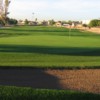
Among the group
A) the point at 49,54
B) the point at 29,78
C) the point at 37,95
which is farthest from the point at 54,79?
the point at 49,54

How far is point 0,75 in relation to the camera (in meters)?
19.7

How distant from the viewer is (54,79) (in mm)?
18766

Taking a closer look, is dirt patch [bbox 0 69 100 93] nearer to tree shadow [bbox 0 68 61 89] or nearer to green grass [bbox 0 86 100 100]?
tree shadow [bbox 0 68 61 89]

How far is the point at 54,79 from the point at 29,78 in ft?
3.79

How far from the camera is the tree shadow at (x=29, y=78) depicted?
1685cm

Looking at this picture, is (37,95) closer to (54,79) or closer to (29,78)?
(54,79)

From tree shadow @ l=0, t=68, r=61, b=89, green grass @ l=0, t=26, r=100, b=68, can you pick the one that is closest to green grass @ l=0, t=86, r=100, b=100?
tree shadow @ l=0, t=68, r=61, b=89

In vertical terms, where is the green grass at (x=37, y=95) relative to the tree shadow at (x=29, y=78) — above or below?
above

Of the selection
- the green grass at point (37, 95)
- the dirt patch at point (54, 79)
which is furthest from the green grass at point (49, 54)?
the green grass at point (37, 95)

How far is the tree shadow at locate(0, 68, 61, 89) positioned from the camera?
664 inches

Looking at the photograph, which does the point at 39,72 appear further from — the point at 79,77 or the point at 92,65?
the point at 92,65

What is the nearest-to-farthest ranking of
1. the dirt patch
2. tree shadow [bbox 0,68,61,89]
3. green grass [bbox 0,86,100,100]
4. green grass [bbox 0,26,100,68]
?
green grass [bbox 0,86,100,100]
the dirt patch
tree shadow [bbox 0,68,61,89]
green grass [bbox 0,26,100,68]

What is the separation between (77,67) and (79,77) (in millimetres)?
3828

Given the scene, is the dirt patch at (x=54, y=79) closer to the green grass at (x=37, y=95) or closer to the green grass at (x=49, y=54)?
the green grass at (x=49, y=54)
